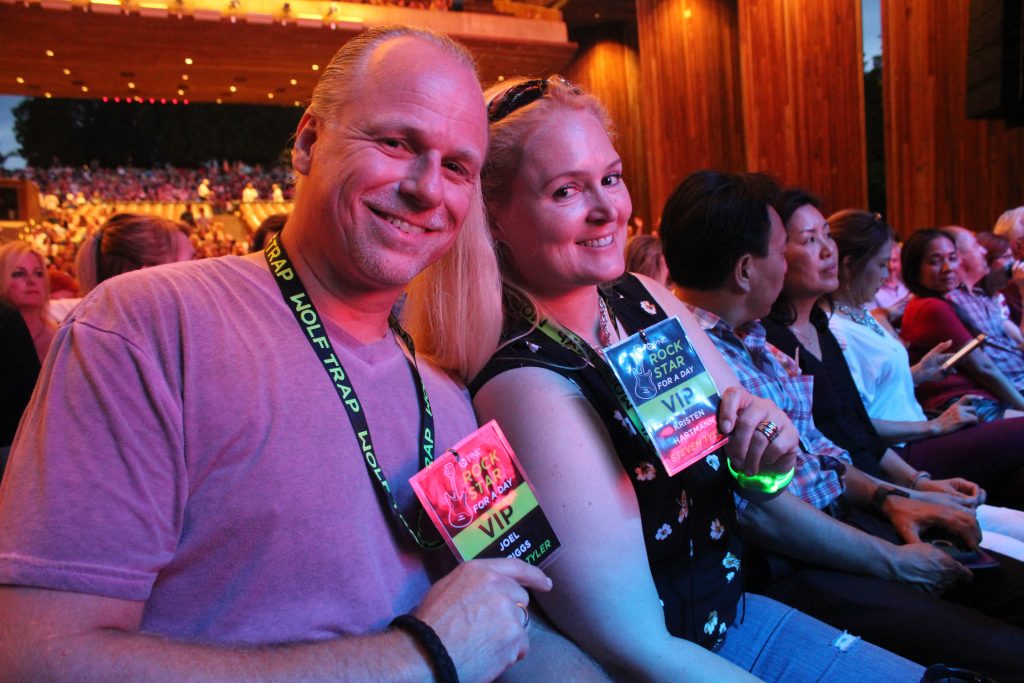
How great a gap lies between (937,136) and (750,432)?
22.4 feet

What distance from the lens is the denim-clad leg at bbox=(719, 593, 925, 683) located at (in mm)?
1253

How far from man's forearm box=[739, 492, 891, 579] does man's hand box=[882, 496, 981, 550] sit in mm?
188

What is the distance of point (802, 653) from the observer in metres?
1.31

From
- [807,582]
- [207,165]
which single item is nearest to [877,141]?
[807,582]

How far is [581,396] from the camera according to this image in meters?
1.13

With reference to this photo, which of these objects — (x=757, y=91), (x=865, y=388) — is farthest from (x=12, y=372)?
(x=757, y=91)

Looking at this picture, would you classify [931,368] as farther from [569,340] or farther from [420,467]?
[420,467]

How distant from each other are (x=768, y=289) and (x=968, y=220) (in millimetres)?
5587

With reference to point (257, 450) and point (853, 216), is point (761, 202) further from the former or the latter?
point (257, 450)

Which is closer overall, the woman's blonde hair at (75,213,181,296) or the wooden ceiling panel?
the woman's blonde hair at (75,213,181,296)

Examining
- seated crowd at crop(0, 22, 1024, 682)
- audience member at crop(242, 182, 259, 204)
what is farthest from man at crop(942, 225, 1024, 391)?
audience member at crop(242, 182, 259, 204)

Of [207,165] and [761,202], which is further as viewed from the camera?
[207,165]

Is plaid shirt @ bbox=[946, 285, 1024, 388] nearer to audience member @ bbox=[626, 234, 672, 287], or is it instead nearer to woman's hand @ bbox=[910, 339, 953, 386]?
woman's hand @ bbox=[910, 339, 953, 386]

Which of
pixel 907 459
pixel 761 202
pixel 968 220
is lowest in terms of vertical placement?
pixel 907 459
